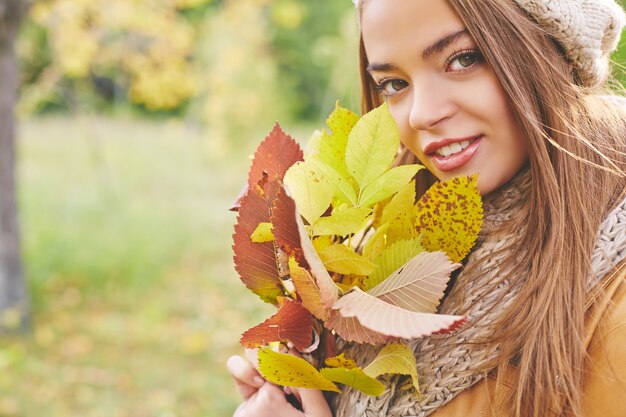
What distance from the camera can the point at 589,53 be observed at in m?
1.17

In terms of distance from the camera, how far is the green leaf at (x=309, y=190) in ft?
3.54

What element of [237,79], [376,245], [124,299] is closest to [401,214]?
[376,245]

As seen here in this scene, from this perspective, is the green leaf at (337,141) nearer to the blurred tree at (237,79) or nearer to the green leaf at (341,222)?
the green leaf at (341,222)

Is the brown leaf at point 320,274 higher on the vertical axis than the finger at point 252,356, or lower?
higher

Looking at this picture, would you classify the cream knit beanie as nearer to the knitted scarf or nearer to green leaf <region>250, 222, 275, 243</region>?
the knitted scarf

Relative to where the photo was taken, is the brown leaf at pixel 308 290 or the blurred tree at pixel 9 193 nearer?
the brown leaf at pixel 308 290

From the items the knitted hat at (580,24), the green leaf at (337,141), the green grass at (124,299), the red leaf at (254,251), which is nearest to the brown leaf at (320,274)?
the red leaf at (254,251)

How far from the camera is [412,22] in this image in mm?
1112

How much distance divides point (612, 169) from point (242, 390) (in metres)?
0.89

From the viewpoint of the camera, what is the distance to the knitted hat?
1121 mm

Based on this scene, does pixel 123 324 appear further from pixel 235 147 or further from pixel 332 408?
pixel 235 147

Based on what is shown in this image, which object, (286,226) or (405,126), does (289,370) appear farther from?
(405,126)

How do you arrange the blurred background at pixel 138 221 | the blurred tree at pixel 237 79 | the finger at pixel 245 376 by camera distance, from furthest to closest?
the blurred tree at pixel 237 79 < the blurred background at pixel 138 221 < the finger at pixel 245 376

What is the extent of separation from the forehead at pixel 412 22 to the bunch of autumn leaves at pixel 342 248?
0.44 ft
